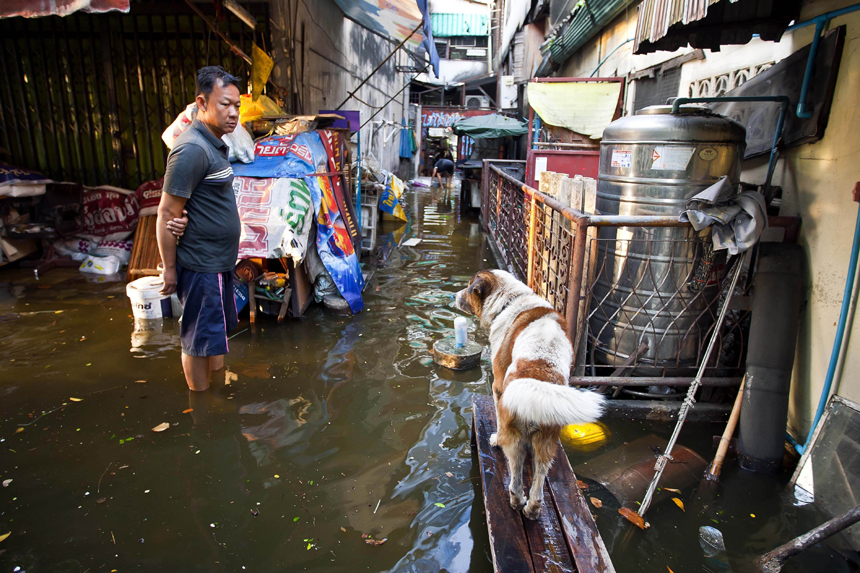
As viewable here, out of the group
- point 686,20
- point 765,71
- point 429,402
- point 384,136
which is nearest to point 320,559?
point 429,402

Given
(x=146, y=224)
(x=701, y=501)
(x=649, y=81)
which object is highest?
(x=649, y=81)

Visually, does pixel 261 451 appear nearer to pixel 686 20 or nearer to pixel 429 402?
pixel 429 402

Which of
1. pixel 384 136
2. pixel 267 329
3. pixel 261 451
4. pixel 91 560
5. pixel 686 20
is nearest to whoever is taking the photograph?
pixel 91 560

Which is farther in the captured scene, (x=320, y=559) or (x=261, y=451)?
(x=261, y=451)

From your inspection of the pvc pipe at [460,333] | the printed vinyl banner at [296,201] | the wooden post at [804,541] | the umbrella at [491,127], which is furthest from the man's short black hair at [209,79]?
the umbrella at [491,127]

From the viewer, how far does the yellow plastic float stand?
3385 mm

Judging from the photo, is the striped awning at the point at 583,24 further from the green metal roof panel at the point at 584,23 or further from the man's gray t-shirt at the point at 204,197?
the man's gray t-shirt at the point at 204,197

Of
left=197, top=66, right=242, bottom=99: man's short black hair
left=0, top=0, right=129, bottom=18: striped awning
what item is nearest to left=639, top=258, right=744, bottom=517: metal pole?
left=197, top=66, right=242, bottom=99: man's short black hair

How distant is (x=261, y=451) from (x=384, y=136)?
14257 millimetres

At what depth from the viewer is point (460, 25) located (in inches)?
1277

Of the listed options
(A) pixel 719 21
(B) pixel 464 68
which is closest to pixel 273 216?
(A) pixel 719 21

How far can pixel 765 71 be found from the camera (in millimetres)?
3855

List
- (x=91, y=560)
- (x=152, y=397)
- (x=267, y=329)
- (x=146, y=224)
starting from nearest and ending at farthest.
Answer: (x=91, y=560) → (x=152, y=397) → (x=267, y=329) → (x=146, y=224)

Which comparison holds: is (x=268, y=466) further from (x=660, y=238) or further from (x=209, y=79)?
(x=660, y=238)
